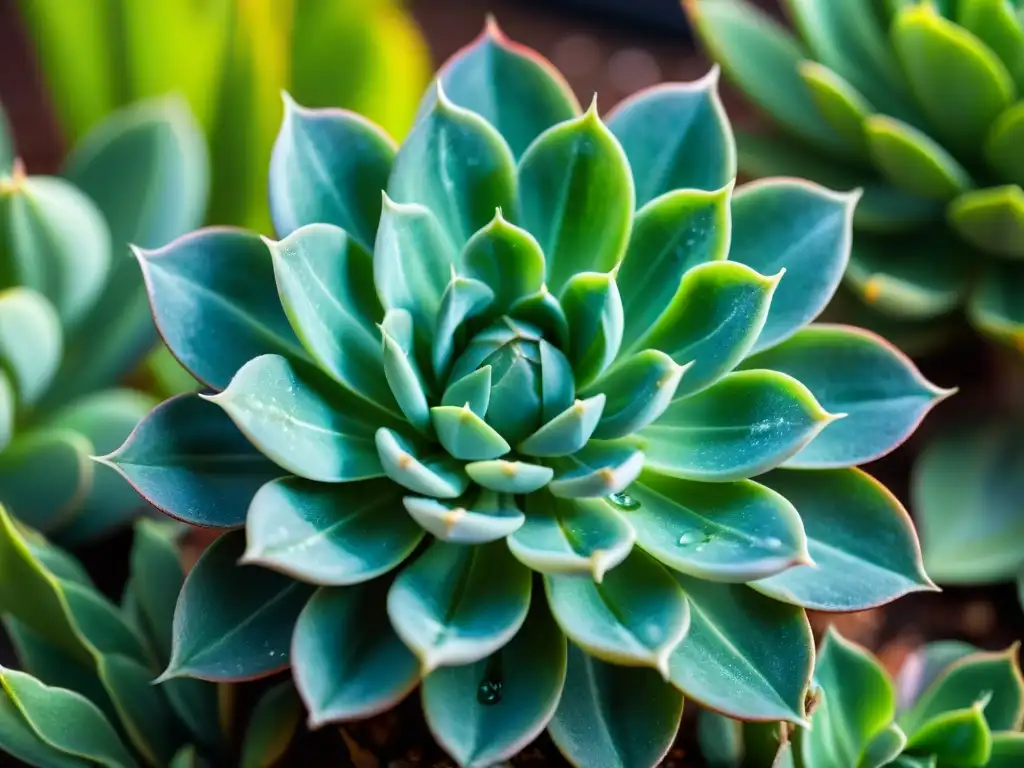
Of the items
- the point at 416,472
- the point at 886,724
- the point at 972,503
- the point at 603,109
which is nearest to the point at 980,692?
the point at 886,724

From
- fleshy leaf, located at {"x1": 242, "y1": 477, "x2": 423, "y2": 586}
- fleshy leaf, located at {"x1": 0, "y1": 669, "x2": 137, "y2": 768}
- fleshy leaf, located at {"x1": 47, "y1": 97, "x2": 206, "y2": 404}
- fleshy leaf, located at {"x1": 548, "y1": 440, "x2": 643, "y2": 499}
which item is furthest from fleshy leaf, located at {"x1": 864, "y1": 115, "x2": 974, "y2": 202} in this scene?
fleshy leaf, located at {"x1": 0, "y1": 669, "x2": 137, "y2": 768}

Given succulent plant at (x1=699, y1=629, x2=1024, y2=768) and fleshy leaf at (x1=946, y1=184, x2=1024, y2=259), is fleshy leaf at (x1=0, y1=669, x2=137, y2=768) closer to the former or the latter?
succulent plant at (x1=699, y1=629, x2=1024, y2=768)

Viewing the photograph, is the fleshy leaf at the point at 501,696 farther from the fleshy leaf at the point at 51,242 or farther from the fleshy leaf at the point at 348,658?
the fleshy leaf at the point at 51,242

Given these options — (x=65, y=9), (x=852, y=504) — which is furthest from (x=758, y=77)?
(x=65, y=9)

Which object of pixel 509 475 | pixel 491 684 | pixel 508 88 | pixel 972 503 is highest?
pixel 508 88

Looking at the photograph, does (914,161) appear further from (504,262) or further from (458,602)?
(458,602)
